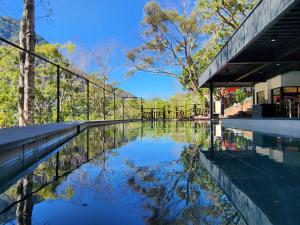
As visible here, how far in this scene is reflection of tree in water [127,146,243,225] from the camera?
1489 mm

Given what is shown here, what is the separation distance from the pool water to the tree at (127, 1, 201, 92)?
55.9 feet

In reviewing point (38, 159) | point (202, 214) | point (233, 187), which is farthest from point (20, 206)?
point (38, 159)

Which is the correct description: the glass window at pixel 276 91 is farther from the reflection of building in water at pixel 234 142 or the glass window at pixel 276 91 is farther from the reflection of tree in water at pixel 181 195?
the reflection of tree in water at pixel 181 195

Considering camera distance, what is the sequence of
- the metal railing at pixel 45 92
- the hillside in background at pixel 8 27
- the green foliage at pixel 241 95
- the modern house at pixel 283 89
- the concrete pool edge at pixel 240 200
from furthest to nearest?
the green foliage at pixel 241 95, the metal railing at pixel 45 92, the modern house at pixel 283 89, the hillside in background at pixel 8 27, the concrete pool edge at pixel 240 200

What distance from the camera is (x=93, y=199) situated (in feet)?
5.95

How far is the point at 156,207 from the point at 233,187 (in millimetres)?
608

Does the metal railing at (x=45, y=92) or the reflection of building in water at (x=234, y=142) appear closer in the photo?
the reflection of building in water at (x=234, y=142)

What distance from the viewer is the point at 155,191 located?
1.98m

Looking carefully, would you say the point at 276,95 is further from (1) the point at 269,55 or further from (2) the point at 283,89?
(1) the point at 269,55

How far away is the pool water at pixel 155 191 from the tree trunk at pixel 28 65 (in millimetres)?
2911

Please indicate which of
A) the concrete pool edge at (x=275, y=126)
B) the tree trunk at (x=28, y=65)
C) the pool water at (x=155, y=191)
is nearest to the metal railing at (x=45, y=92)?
the concrete pool edge at (x=275, y=126)

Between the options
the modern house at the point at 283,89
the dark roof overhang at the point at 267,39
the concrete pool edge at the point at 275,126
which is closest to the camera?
the dark roof overhang at the point at 267,39

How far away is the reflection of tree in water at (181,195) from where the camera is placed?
4.89 feet

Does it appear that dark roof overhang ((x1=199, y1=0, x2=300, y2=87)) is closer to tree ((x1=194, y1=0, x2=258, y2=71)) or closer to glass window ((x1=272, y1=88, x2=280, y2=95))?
glass window ((x1=272, y1=88, x2=280, y2=95))
